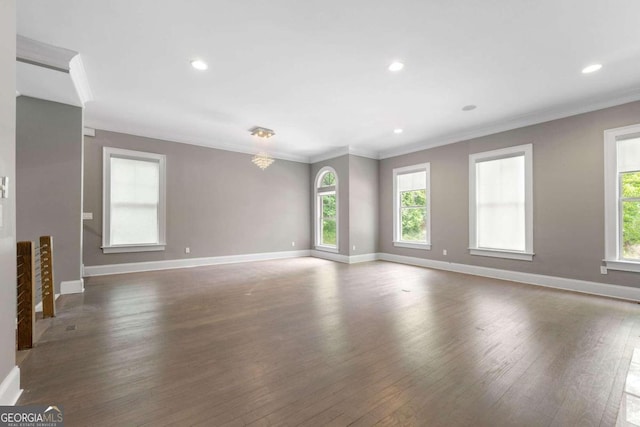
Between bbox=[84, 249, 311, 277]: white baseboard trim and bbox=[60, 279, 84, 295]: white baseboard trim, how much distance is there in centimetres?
130

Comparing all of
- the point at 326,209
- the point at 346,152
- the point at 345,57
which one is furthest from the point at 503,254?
the point at 345,57

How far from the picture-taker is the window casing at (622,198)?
3746 mm

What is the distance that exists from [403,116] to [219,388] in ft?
15.3

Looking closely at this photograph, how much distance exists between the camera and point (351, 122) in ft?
16.7

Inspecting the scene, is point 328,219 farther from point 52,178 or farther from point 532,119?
point 52,178

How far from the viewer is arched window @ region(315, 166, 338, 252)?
7.42 metres

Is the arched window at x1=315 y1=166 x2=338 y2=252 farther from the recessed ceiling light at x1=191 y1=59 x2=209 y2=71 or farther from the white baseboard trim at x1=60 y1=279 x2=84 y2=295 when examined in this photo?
the white baseboard trim at x1=60 y1=279 x2=84 y2=295

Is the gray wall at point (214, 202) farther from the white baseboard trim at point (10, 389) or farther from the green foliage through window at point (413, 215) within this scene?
the white baseboard trim at point (10, 389)

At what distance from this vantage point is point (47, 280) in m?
3.10

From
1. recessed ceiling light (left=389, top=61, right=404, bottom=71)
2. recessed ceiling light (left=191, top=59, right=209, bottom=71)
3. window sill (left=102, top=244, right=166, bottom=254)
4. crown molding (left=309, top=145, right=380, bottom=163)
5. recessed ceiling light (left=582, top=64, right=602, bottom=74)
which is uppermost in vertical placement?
recessed ceiling light (left=191, top=59, right=209, bottom=71)

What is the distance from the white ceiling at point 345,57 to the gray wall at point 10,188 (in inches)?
39.0

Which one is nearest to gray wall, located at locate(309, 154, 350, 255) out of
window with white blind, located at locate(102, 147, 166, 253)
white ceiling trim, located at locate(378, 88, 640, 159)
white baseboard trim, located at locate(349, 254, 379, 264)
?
white baseboard trim, located at locate(349, 254, 379, 264)

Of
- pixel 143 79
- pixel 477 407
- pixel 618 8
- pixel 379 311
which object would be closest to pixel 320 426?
pixel 477 407

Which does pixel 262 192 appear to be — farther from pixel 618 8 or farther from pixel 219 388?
pixel 618 8
